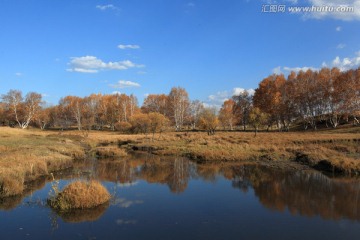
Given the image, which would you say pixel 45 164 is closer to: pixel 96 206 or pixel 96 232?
pixel 96 206

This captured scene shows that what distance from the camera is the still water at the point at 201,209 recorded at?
1397 centimetres

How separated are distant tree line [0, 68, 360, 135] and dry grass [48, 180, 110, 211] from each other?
4635 centimetres

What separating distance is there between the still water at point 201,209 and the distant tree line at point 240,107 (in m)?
37.6

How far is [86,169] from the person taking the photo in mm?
29391

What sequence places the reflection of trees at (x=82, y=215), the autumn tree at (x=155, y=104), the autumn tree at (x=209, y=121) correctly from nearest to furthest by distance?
the reflection of trees at (x=82, y=215) < the autumn tree at (x=209, y=121) < the autumn tree at (x=155, y=104)

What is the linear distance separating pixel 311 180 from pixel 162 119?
138 feet

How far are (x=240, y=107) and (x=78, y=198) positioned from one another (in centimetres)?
8651

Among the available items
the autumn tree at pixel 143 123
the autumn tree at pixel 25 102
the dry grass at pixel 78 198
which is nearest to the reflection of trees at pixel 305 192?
the dry grass at pixel 78 198

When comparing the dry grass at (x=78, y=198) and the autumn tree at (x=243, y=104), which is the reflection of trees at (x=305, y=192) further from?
the autumn tree at (x=243, y=104)

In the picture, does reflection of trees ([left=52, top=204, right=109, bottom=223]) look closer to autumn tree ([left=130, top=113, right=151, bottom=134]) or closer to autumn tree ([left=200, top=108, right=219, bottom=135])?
autumn tree ([left=130, top=113, right=151, bottom=134])

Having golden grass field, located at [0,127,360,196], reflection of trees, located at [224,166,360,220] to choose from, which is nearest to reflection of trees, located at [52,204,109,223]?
golden grass field, located at [0,127,360,196]

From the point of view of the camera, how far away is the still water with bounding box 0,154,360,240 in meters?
14.0

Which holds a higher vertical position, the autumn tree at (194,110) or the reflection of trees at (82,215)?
the autumn tree at (194,110)

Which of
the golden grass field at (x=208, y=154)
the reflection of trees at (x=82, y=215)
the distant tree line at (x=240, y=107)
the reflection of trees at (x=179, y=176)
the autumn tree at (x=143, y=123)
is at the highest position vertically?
the distant tree line at (x=240, y=107)
